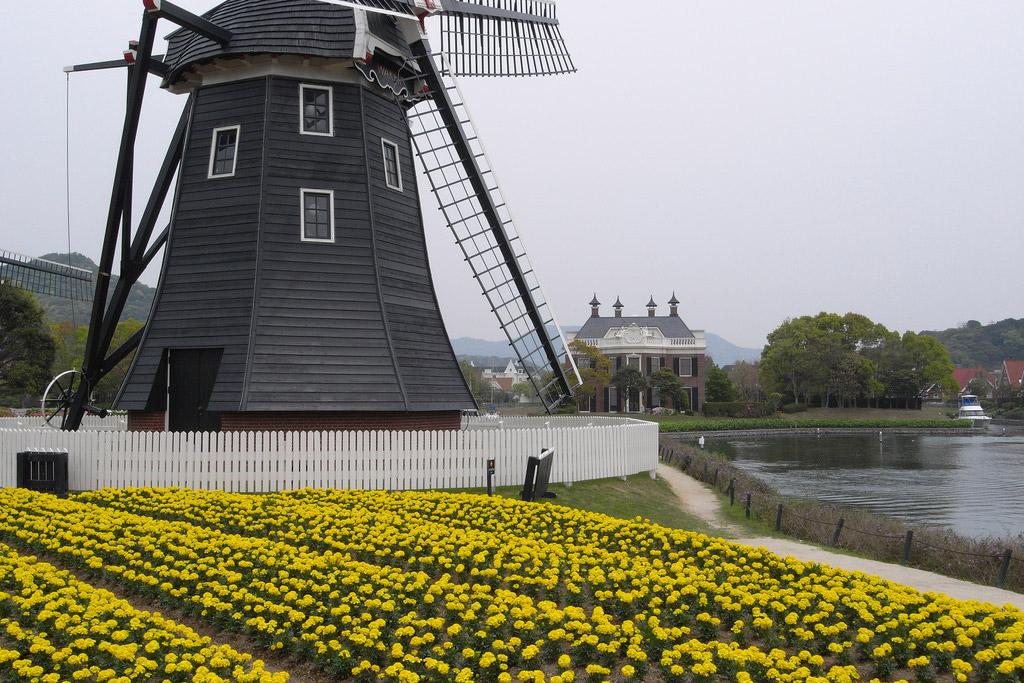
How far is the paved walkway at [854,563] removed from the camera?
35.9ft

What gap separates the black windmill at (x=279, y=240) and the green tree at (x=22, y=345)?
33.0 metres

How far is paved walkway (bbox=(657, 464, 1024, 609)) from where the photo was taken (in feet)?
35.9

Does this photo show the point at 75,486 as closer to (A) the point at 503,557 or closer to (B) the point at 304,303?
(B) the point at 304,303

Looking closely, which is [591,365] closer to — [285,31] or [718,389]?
[718,389]

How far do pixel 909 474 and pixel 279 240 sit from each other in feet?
92.0

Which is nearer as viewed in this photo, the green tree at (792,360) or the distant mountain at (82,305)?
the green tree at (792,360)

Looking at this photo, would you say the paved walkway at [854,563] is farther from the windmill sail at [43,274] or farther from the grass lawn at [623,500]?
the windmill sail at [43,274]

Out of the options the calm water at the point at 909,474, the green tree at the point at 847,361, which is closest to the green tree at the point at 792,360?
the green tree at the point at 847,361

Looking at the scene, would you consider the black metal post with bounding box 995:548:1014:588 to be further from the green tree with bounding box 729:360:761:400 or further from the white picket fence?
the green tree with bounding box 729:360:761:400

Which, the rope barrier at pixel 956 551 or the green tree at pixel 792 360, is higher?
the green tree at pixel 792 360

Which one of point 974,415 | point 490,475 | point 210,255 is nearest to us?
point 490,475

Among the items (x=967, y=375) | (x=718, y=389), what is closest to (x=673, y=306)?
(x=718, y=389)

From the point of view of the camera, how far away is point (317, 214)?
17.4 m

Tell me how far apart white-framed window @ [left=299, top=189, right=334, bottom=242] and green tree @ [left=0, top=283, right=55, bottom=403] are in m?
36.4
